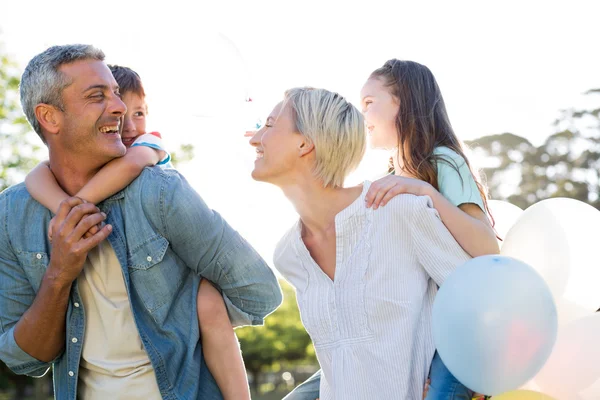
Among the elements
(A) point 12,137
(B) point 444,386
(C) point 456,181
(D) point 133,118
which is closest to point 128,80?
(D) point 133,118

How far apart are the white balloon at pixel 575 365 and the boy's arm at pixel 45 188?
5.96ft

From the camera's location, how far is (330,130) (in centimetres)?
310

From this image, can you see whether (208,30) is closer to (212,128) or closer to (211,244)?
(212,128)

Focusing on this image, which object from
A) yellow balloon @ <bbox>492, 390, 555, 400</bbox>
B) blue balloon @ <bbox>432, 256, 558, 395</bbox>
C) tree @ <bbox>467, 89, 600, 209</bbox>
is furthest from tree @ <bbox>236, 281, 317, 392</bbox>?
blue balloon @ <bbox>432, 256, 558, 395</bbox>

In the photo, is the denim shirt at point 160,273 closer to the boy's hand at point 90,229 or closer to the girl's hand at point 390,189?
the boy's hand at point 90,229

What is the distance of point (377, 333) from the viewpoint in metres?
2.87

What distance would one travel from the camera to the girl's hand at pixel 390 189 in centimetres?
291

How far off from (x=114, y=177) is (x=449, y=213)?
3.89 ft

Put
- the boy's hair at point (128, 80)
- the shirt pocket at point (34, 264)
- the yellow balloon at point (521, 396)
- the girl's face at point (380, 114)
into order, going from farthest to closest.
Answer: the boy's hair at point (128, 80), the girl's face at point (380, 114), the shirt pocket at point (34, 264), the yellow balloon at point (521, 396)

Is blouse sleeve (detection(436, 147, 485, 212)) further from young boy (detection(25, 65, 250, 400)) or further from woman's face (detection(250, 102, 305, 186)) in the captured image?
young boy (detection(25, 65, 250, 400))

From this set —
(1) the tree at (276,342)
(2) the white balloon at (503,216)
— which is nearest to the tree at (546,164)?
(1) the tree at (276,342)

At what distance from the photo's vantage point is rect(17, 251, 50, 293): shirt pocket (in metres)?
2.95

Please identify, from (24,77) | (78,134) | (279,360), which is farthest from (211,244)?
(279,360)

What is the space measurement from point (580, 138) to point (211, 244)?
80.2ft
